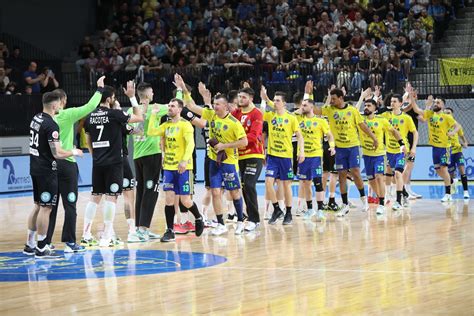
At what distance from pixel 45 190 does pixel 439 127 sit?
34.4 ft

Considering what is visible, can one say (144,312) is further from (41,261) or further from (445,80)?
(445,80)

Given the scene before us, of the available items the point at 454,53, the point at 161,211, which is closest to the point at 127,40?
the point at 454,53

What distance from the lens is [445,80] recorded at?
26.2m

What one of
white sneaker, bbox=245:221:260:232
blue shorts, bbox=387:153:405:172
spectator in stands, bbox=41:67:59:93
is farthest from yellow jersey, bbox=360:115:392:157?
spectator in stands, bbox=41:67:59:93

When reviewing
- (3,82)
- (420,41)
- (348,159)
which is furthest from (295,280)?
(3,82)

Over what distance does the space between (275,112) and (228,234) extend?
2.39m

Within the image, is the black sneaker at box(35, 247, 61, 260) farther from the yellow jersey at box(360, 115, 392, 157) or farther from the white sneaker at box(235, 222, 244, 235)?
the yellow jersey at box(360, 115, 392, 157)

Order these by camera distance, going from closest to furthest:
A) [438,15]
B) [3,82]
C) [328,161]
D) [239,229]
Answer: [239,229] < [328,161] < [3,82] < [438,15]

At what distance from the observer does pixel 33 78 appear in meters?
29.2

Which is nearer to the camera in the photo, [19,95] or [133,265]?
[133,265]

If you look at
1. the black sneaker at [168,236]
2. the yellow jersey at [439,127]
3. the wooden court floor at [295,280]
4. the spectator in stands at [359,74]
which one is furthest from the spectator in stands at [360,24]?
the black sneaker at [168,236]

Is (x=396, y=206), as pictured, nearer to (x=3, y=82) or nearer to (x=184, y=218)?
(x=184, y=218)

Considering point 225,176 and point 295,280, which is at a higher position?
point 225,176

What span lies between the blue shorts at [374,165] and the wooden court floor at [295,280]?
2.44 metres
